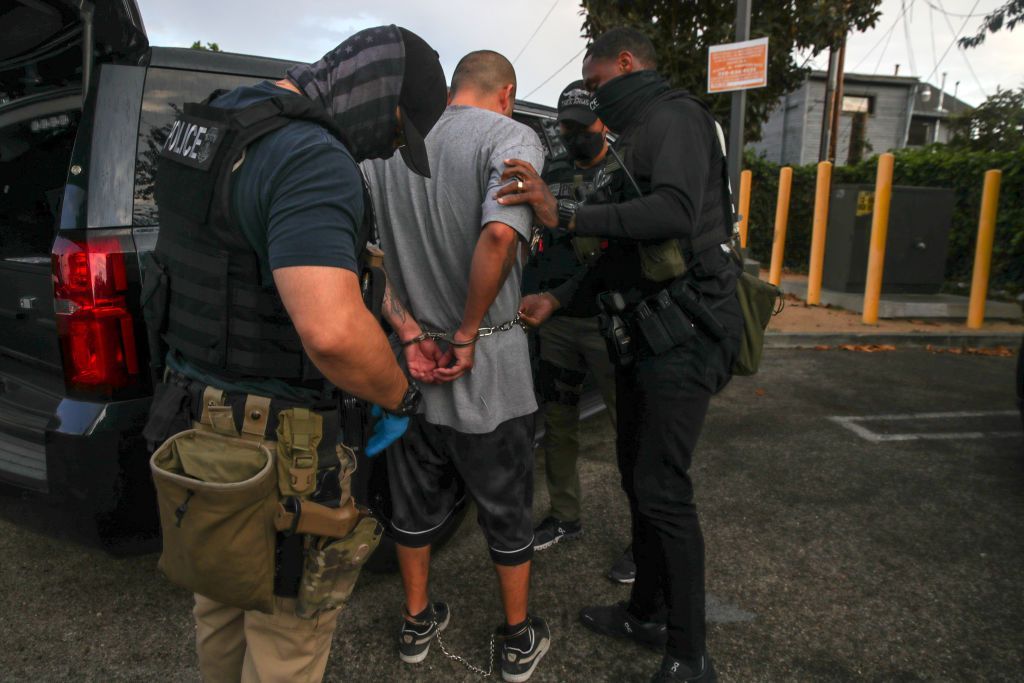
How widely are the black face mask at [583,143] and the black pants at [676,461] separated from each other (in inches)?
46.0

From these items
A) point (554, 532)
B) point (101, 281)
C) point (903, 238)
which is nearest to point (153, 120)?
point (101, 281)

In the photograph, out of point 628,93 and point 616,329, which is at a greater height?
point 628,93

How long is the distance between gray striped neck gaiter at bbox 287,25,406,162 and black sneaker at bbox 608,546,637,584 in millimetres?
1936

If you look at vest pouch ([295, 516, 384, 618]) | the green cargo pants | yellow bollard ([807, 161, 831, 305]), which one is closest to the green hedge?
yellow bollard ([807, 161, 831, 305])

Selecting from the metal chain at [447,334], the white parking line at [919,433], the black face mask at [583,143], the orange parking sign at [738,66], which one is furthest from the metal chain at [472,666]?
the orange parking sign at [738,66]

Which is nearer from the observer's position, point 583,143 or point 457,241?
point 457,241

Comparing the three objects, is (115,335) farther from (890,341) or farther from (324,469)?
(890,341)

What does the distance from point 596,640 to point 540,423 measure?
3.75ft

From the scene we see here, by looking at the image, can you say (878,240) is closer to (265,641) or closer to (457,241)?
(457,241)

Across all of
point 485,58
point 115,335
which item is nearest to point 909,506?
point 485,58

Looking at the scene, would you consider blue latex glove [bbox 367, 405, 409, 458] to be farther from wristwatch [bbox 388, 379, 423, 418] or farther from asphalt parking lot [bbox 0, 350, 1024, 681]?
asphalt parking lot [bbox 0, 350, 1024, 681]

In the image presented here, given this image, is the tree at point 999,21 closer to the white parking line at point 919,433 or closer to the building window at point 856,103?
the white parking line at point 919,433

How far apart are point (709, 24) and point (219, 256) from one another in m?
9.63

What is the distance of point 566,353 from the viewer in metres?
3.03
